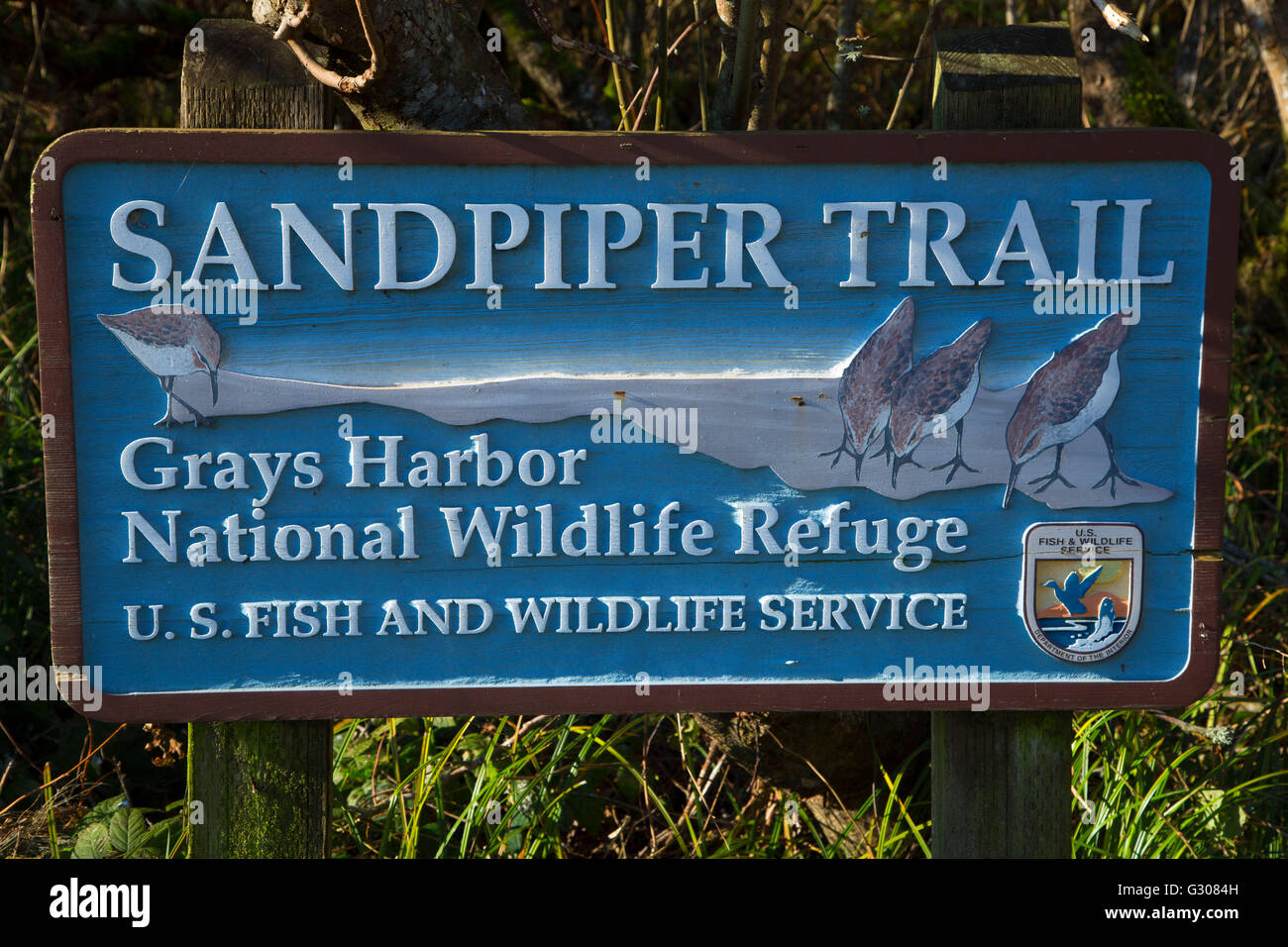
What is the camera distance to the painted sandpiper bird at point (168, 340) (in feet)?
5.58

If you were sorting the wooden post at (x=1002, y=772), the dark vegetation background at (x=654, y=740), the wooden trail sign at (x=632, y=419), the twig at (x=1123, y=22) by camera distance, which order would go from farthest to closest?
the dark vegetation background at (x=654, y=740), the wooden post at (x=1002, y=772), the wooden trail sign at (x=632, y=419), the twig at (x=1123, y=22)

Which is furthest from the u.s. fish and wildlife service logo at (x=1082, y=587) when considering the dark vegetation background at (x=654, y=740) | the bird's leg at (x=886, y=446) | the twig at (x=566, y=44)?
the twig at (x=566, y=44)

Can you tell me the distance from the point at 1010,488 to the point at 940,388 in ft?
0.71

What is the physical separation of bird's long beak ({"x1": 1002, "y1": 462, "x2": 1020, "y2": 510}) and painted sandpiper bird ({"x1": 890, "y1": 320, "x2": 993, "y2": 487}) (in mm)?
119

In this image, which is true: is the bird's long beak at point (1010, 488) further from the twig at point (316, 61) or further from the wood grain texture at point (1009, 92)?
the twig at point (316, 61)

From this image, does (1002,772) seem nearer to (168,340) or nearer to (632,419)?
(632,419)

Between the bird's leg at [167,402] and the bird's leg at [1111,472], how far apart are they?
1.58m

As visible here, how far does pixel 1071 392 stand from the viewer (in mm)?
1750

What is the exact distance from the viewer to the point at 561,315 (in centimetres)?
174

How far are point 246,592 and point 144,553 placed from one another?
18 centimetres

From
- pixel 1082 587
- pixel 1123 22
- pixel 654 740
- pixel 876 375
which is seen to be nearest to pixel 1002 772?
pixel 1082 587

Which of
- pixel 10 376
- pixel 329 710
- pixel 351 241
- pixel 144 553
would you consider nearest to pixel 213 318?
pixel 351 241

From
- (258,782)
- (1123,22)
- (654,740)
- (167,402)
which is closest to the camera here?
(1123,22)

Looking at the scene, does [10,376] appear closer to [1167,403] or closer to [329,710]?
[329,710]
